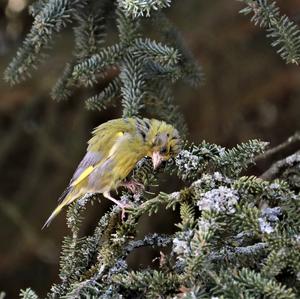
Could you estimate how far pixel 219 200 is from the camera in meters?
1.25

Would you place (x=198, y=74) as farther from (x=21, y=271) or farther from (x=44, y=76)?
(x=21, y=271)

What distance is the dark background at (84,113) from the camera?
12.5 feet

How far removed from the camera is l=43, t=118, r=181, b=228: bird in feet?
7.60

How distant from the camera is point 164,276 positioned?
125 cm

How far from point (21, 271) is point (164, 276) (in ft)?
11.9

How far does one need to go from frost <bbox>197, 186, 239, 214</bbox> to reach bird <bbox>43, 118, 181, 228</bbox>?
3.15ft

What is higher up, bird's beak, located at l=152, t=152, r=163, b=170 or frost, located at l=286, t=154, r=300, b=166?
frost, located at l=286, t=154, r=300, b=166

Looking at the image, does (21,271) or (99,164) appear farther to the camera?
(21,271)

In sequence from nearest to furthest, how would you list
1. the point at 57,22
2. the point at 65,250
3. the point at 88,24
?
the point at 65,250, the point at 57,22, the point at 88,24

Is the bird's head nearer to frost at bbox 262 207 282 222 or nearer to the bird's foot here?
the bird's foot

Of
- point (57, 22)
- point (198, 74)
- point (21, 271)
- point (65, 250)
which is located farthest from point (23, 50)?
point (21, 271)

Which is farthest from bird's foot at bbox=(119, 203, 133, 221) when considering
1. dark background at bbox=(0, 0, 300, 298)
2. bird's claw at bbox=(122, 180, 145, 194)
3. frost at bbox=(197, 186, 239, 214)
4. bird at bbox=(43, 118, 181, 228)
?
dark background at bbox=(0, 0, 300, 298)

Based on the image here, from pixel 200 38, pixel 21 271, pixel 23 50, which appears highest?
pixel 200 38

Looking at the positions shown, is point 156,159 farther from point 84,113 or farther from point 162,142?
point 84,113
